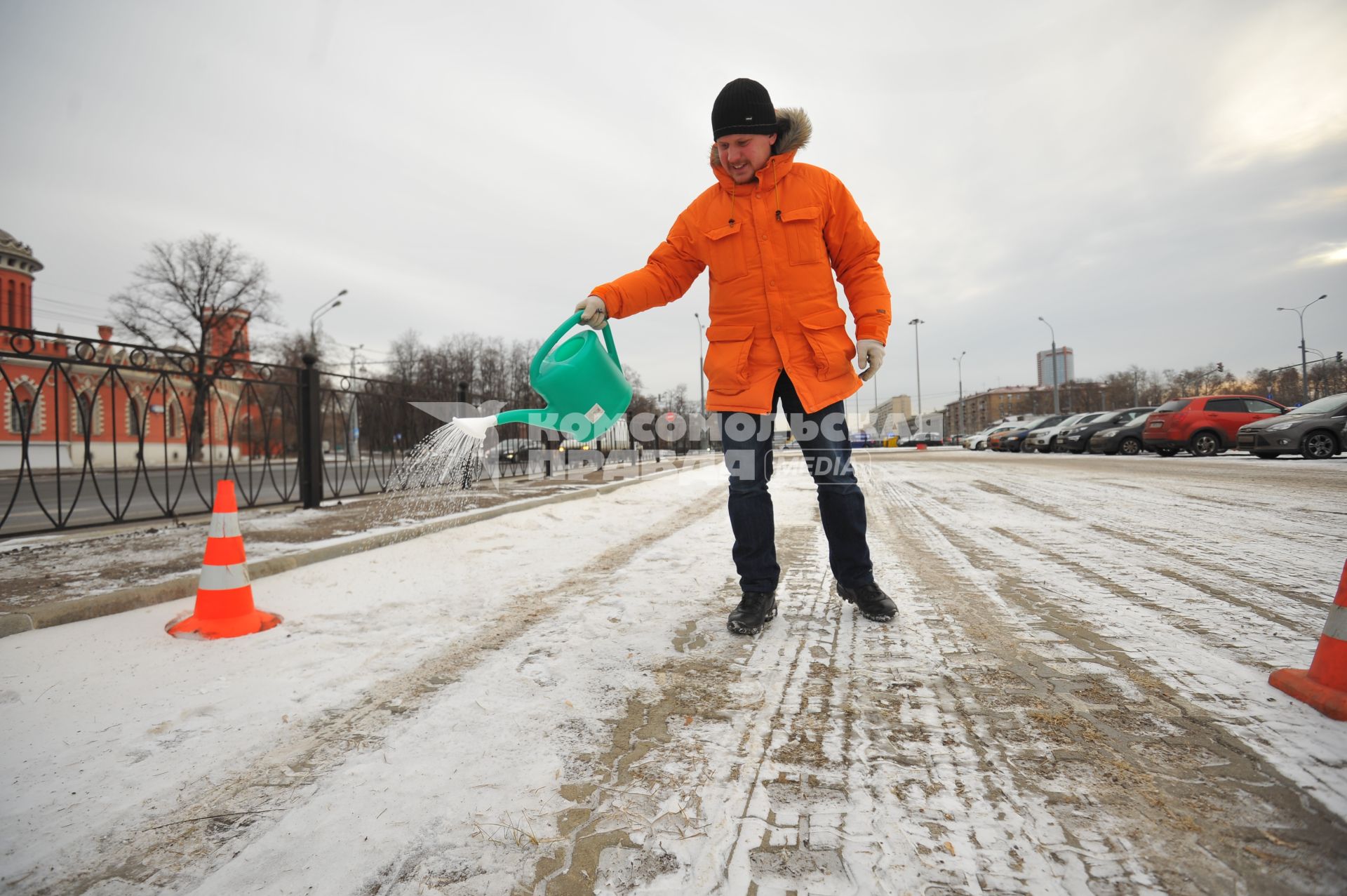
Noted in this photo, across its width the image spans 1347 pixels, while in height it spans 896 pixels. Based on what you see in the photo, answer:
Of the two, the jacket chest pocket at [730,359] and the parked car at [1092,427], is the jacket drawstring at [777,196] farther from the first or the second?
the parked car at [1092,427]

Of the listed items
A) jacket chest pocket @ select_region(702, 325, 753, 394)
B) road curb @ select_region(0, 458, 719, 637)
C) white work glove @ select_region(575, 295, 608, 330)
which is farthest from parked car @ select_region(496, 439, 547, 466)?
jacket chest pocket @ select_region(702, 325, 753, 394)

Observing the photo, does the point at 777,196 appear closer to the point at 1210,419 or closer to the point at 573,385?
the point at 573,385

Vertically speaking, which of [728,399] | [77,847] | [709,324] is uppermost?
[709,324]

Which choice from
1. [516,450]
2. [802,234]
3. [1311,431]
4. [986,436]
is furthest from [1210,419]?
[986,436]

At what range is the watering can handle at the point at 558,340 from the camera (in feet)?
8.22

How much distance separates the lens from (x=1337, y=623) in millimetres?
1515

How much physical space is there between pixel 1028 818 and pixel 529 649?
1.58 meters

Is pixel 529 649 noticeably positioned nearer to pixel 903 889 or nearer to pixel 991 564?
pixel 903 889

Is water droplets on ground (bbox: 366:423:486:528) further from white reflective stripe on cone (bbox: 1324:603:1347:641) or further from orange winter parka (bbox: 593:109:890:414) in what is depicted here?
white reflective stripe on cone (bbox: 1324:603:1347:641)

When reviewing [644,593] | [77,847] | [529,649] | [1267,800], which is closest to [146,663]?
A: [77,847]

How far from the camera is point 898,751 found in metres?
1.40

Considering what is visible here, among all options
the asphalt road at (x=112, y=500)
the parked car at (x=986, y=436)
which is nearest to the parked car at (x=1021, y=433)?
the parked car at (x=986, y=436)

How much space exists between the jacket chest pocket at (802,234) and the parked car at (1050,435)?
22411mm

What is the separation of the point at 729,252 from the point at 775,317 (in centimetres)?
35
